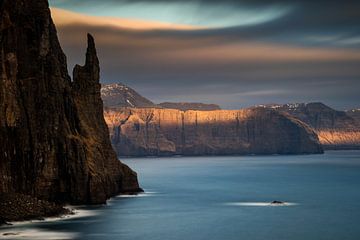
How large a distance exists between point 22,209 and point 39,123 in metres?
16.8

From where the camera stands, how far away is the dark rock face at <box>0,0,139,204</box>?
94300 millimetres

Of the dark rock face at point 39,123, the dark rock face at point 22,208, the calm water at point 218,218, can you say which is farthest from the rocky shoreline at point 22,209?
the dark rock face at point 39,123

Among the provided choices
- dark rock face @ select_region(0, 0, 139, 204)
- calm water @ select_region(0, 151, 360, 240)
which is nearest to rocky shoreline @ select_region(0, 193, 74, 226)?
calm water @ select_region(0, 151, 360, 240)

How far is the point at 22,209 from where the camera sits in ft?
281

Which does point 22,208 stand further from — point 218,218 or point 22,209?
point 218,218

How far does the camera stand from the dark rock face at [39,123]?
94300mm

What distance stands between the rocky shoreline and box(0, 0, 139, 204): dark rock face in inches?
151

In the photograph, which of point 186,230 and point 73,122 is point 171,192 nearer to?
point 73,122

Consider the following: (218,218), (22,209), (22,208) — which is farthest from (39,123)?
(218,218)

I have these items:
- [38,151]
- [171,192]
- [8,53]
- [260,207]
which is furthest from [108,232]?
[171,192]

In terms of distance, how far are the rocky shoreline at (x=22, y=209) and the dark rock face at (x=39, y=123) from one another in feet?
12.6

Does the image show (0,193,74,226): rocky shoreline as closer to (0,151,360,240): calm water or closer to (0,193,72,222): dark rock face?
(0,193,72,222): dark rock face

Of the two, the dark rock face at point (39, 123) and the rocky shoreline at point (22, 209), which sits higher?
the dark rock face at point (39, 123)

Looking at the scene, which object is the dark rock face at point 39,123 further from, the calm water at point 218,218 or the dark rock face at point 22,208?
the calm water at point 218,218
